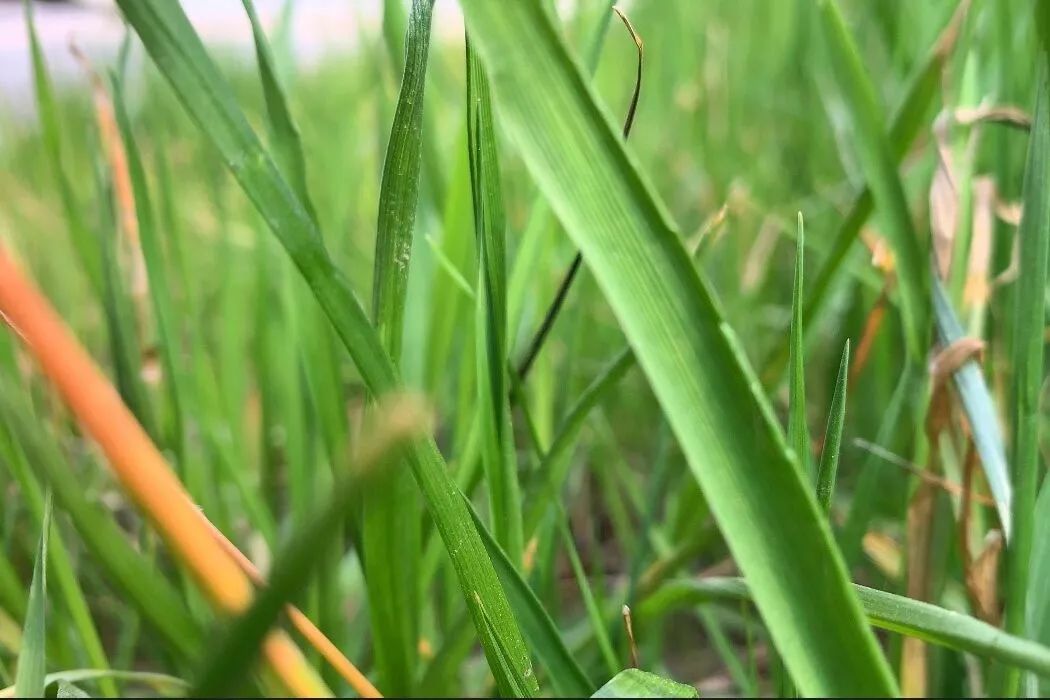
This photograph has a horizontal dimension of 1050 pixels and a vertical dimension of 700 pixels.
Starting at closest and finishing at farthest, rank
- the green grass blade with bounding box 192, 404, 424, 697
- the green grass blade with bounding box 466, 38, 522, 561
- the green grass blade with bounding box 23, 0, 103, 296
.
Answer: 1. the green grass blade with bounding box 192, 404, 424, 697
2. the green grass blade with bounding box 466, 38, 522, 561
3. the green grass blade with bounding box 23, 0, 103, 296

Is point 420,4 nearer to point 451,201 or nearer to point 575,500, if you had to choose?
point 451,201

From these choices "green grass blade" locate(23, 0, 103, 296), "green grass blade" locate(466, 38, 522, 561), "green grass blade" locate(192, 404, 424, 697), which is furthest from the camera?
"green grass blade" locate(23, 0, 103, 296)

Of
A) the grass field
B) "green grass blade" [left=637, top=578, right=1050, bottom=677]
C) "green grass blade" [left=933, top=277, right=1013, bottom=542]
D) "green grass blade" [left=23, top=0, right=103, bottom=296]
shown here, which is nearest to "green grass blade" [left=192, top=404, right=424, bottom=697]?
the grass field

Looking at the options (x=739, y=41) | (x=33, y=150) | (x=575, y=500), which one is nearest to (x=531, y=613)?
(x=575, y=500)

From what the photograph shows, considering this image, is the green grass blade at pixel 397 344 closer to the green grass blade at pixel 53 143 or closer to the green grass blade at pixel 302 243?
the green grass blade at pixel 302 243

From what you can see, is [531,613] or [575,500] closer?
[531,613]

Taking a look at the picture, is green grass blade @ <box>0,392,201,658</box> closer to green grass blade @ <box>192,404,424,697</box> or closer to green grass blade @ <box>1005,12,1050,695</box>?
green grass blade @ <box>192,404,424,697</box>

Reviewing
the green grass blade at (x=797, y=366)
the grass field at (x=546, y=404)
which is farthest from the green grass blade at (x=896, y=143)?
the green grass blade at (x=797, y=366)
